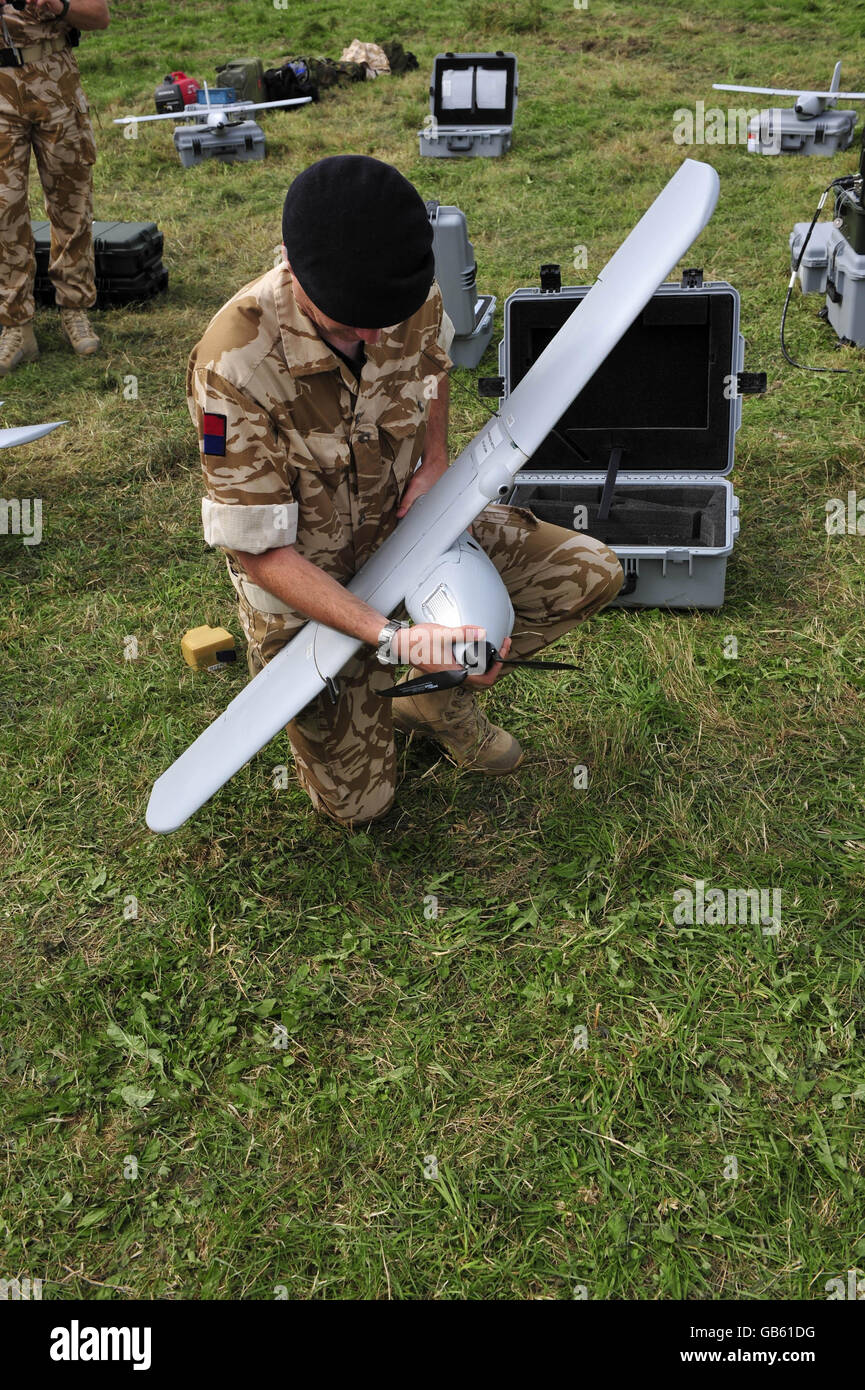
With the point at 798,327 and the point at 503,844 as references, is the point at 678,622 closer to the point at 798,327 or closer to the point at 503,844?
the point at 503,844

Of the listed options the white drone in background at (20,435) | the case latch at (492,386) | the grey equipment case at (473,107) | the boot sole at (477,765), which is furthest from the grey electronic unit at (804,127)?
the boot sole at (477,765)

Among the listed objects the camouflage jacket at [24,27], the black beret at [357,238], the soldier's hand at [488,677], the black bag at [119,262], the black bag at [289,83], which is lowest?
the soldier's hand at [488,677]

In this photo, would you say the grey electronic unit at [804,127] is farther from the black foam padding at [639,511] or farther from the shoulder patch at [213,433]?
the shoulder patch at [213,433]

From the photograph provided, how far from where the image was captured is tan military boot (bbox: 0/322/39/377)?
6.49 metres

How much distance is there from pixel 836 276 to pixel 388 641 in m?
4.70

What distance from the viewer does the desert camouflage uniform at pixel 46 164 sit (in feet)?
19.2

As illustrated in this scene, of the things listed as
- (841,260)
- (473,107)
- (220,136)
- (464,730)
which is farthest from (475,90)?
(464,730)

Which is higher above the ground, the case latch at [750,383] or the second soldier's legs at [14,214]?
the second soldier's legs at [14,214]

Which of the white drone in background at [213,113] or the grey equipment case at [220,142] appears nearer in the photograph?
the white drone in background at [213,113]

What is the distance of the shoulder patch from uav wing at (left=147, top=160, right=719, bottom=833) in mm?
567

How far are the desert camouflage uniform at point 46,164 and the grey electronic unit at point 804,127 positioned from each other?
18.0ft

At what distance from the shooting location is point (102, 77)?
13.9 metres

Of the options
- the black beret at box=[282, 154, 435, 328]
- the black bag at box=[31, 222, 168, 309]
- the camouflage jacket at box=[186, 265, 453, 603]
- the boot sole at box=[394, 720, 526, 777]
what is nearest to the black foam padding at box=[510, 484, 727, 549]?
the boot sole at box=[394, 720, 526, 777]
